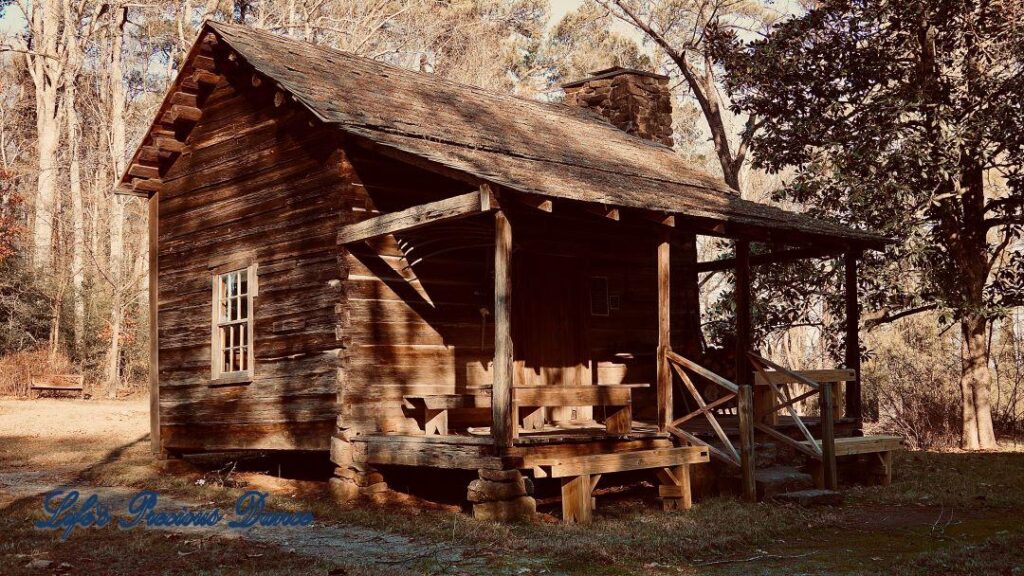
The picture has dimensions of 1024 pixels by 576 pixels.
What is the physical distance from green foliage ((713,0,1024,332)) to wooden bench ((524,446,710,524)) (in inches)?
276

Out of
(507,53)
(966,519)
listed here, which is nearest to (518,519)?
(966,519)

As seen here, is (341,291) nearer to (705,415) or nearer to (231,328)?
(231,328)

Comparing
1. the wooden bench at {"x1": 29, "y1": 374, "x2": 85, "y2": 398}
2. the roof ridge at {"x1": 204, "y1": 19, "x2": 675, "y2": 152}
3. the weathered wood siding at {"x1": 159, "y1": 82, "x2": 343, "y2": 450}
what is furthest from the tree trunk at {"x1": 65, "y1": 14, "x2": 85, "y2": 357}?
the weathered wood siding at {"x1": 159, "y1": 82, "x2": 343, "y2": 450}

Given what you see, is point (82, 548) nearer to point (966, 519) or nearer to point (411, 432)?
point (411, 432)

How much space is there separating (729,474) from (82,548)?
23.5 ft

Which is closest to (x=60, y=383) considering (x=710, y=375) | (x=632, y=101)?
(x=632, y=101)

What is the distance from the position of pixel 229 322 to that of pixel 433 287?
124 inches

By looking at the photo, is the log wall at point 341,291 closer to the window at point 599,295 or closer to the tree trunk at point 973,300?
the window at point 599,295

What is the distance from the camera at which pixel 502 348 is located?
420 inches

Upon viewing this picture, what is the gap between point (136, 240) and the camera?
41562mm

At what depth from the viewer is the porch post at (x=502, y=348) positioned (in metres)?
10.6

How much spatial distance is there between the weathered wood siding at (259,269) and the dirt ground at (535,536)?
926 millimetres

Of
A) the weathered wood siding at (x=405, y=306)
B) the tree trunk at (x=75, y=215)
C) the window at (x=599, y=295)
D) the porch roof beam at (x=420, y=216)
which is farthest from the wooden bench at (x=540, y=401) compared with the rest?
the tree trunk at (x=75, y=215)

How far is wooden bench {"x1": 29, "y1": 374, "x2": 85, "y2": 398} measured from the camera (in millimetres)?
27297
